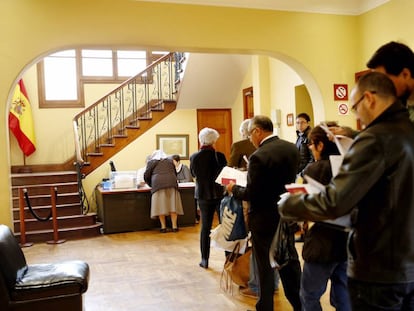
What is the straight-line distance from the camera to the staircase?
6719mm

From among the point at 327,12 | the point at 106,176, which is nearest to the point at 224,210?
the point at 327,12

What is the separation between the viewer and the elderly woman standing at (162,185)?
650cm

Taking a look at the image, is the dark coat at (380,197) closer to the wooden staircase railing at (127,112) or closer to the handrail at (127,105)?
the wooden staircase railing at (127,112)

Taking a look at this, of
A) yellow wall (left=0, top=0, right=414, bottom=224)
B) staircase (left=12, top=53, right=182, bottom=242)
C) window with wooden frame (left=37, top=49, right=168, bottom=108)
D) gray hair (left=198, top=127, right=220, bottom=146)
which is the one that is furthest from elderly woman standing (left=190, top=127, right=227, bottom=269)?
window with wooden frame (left=37, top=49, right=168, bottom=108)

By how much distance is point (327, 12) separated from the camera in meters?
4.54

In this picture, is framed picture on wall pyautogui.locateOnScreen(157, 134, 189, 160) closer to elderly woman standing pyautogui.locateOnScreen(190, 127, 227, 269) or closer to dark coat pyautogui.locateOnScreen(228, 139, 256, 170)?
elderly woman standing pyautogui.locateOnScreen(190, 127, 227, 269)

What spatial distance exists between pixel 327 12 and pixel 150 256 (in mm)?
3652

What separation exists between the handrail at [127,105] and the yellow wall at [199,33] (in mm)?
4550

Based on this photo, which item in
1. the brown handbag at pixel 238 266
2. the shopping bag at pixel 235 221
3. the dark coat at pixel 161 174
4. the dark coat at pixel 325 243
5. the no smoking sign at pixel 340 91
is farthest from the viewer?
the dark coat at pixel 161 174

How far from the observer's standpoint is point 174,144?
9.27m

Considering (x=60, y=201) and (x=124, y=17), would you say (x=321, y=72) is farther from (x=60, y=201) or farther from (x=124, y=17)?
(x=60, y=201)

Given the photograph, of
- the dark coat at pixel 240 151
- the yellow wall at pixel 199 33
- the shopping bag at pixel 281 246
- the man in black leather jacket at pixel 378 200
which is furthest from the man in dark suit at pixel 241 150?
the man in black leather jacket at pixel 378 200

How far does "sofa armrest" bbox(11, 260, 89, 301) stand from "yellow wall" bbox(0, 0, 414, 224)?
39.1 inches

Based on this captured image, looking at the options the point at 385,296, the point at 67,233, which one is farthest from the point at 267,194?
the point at 67,233
